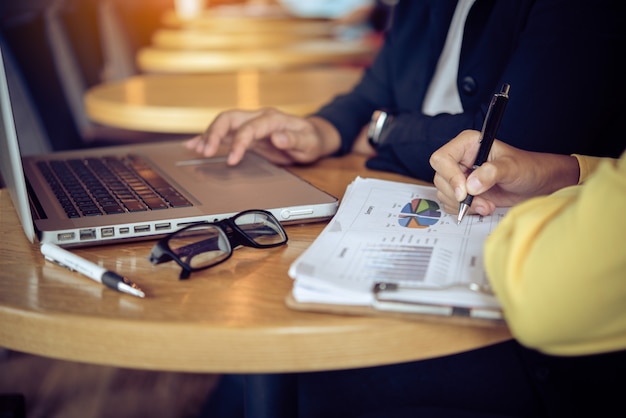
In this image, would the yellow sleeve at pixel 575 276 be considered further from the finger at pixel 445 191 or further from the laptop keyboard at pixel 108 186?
the laptop keyboard at pixel 108 186

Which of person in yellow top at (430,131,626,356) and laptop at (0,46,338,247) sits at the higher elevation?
person in yellow top at (430,131,626,356)

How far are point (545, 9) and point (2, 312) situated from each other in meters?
0.83

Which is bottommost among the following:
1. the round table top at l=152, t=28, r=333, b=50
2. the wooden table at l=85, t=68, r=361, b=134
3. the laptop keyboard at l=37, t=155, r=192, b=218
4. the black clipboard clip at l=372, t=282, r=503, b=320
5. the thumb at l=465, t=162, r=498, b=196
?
the round table top at l=152, t=28, r=333, b=50

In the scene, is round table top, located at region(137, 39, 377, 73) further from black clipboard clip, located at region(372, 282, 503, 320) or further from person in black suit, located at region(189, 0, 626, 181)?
black clipboard clip, located at region(372, 282, 503, 320)

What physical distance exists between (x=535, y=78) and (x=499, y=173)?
29cm

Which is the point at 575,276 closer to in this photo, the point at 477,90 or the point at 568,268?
the point at 568,268

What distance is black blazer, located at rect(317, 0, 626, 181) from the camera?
0.96m

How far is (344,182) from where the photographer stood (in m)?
1.08

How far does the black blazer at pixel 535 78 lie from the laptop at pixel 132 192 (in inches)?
10.2

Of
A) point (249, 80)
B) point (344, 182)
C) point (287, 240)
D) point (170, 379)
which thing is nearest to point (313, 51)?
point (249, 80)

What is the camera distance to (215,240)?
0.74 meters

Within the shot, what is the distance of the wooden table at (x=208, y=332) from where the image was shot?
0.59 meters

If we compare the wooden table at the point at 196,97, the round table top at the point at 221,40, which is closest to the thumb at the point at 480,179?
the wooden table at the point at 196,97

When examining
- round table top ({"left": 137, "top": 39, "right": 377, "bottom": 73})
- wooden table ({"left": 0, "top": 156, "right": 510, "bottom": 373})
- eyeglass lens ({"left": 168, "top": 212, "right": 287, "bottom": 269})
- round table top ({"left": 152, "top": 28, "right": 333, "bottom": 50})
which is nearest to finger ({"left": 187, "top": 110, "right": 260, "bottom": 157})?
eyeglass lens ({"left": 168, "top": 212, "right": 287, "bottom": 269})
